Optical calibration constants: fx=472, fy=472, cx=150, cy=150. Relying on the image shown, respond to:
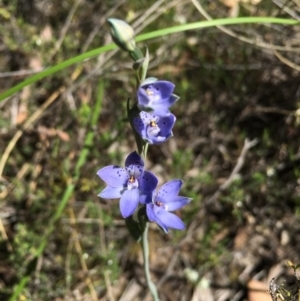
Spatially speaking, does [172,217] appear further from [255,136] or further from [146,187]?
[255,136]

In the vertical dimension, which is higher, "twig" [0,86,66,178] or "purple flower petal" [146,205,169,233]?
"purple flower petal" [146,205,169,233]

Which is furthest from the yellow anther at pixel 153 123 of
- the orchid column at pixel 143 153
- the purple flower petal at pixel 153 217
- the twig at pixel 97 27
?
the twig at pixel 97 27

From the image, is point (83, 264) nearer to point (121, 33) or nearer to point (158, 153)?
point (158, 153)

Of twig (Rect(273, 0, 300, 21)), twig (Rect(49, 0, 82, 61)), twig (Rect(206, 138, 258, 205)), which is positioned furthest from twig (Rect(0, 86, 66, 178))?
twig (Rect(273, 0, 300, 21))

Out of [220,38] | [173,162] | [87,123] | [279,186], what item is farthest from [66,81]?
[279,186]

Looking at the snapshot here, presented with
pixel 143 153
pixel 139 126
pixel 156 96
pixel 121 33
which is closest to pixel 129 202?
pixel 143 153

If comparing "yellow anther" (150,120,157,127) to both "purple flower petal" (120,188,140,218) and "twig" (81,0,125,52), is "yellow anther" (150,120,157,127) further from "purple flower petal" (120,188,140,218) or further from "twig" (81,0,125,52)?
"twig" (81,0,125,52)
